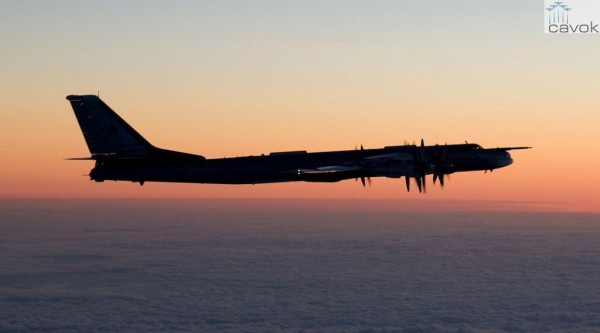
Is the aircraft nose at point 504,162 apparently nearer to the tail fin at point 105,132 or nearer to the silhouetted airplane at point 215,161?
the silhouetted airplane at point 215,161

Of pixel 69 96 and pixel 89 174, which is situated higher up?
pixel 69 96

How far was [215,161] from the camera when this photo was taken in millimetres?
77938

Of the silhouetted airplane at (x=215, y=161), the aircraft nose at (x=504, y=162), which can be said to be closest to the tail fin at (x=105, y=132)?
the silhouetted airplane at (x=215, y=161)

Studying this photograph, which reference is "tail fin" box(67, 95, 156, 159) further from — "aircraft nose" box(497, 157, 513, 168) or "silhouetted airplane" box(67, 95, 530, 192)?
"aircraft nose" box(497, 157, 513, 168)

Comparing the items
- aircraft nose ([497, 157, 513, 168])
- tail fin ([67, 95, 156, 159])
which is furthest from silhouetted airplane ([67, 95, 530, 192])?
aircraft nose ([497, 157, 513, 168])

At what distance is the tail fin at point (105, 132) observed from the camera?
7688 centimetres

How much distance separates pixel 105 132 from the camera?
3044 inches

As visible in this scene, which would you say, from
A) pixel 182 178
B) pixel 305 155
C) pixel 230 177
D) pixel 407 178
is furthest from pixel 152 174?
pixel 407 178

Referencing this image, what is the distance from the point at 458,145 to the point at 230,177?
28645 millimetres

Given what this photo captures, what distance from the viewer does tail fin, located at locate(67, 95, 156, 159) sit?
76875mm

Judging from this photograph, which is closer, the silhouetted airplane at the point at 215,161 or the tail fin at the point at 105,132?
the silhouetted airplane at the point at 215,161

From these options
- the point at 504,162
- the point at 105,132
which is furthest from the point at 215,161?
the point at 504,162

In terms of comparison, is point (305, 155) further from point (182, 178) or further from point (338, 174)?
point (182, 178)

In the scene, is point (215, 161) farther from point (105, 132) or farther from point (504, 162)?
point (504, 162)
